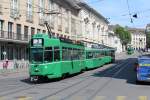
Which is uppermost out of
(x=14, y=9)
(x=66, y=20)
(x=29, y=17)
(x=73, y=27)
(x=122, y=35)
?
(x=122, y=35)

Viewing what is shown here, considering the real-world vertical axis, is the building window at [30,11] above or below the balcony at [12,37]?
above

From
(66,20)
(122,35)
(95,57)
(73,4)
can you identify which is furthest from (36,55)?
(122,35)

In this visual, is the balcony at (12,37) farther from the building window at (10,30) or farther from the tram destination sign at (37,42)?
the tram destination sign at (37,42)

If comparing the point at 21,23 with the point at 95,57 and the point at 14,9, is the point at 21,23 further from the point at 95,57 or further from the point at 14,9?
the point at 95,57

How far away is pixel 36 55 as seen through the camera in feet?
93.7

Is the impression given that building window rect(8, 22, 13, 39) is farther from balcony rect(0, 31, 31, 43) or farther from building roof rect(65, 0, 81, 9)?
building roof rect(65, 0, 81, 9)

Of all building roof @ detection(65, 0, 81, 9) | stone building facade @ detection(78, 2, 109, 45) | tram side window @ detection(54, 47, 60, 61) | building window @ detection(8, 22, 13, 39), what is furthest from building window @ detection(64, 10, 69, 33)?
tram side window @ detection(54, 47, 60, 61)

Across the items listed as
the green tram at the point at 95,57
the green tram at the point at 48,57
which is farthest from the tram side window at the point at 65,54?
the green tram at the point at 95,57

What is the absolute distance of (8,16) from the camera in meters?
55.9

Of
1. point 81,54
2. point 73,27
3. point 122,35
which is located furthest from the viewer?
point 122,35

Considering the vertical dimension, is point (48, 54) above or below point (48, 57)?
above

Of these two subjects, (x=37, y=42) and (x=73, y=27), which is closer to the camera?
(x=37, y=42)

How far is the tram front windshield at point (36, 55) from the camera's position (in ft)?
93.5

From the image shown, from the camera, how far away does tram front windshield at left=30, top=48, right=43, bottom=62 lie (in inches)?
1121
